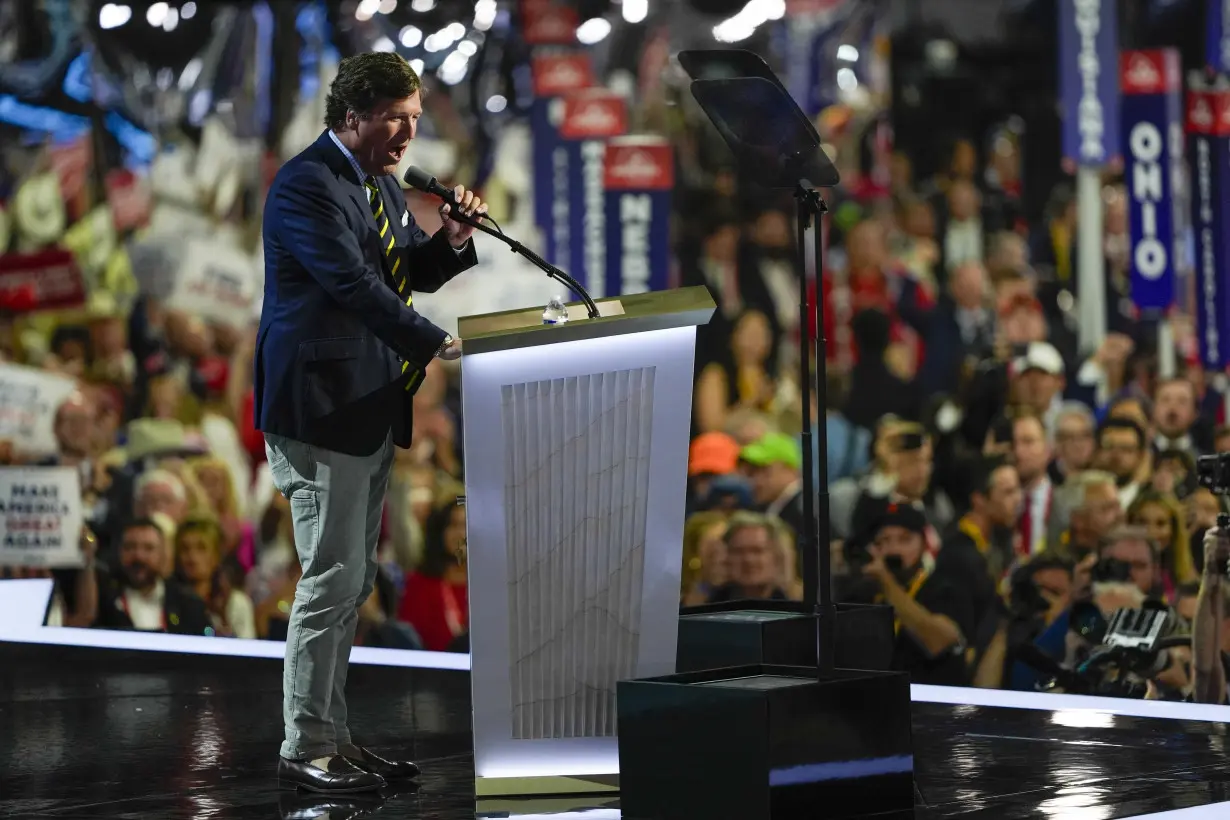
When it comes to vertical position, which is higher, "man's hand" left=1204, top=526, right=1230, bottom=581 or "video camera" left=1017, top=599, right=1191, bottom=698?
"man's hand" left=1204, top=526, right=1230, bottom=581

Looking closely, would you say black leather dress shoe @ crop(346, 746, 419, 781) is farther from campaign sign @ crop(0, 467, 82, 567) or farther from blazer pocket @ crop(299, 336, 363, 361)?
campaign sign @ crop(0, 467, 82, 567)

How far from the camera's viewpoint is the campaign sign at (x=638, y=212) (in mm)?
5094

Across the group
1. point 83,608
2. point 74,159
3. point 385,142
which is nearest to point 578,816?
point 385,142

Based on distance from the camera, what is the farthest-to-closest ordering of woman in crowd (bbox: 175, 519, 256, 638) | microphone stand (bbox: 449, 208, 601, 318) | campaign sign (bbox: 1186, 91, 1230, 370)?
woman in crowd (bbox: 175, 519, 256, 638) → campaign sign (bbox: 1186, 91, 1230, 370) → microphone stand (bbox: 449, 208, 601, 318)

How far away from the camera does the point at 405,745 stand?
3.35 metres

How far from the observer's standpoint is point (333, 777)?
283 cm

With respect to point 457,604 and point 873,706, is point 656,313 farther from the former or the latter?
point 457,604

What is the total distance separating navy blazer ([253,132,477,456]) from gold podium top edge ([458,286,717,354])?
10cm

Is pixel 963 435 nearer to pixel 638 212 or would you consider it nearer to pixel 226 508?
pixel 638 212

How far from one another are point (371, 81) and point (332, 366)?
485mm

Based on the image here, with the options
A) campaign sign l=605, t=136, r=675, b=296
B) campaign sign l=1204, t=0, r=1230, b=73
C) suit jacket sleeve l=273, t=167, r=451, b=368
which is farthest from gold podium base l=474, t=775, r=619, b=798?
campaign sign l=1204, t=0, r=1230, b=73

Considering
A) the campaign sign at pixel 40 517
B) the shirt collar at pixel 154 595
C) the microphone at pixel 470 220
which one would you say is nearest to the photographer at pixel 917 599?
the microphone at pixel 470 220

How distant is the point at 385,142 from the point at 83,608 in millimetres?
3328

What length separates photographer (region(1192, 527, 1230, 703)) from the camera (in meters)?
3.96
